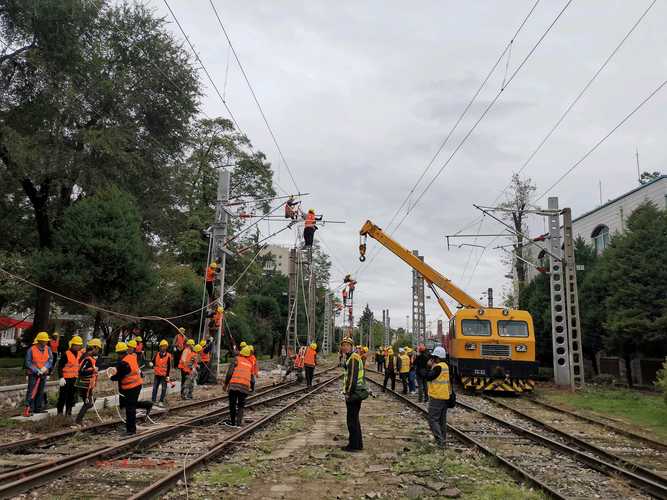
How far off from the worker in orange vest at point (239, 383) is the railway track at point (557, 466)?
4463 millimetres

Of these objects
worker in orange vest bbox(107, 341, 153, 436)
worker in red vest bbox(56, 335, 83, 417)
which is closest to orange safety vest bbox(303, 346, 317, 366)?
worker in red vest bbox(56, 335, 83, 417)

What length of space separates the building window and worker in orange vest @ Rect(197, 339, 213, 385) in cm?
3097

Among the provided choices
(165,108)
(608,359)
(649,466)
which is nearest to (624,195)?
(608,359)

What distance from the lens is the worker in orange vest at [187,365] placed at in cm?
1639

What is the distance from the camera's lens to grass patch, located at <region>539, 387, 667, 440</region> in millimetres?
14273

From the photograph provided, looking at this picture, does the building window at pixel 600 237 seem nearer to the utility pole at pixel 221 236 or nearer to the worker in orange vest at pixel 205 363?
the utility pole at pixel 221 236

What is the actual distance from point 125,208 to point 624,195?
31.8 m

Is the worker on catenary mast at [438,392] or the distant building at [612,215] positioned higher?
the distant building at [612,215]

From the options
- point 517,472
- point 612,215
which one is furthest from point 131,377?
point 612,215

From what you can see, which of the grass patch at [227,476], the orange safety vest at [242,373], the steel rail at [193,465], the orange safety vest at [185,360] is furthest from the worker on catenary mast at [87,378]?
the grass patch at [227,476]

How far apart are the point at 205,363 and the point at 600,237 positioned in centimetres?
3257

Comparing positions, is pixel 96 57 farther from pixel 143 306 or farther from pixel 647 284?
pixel 647 284

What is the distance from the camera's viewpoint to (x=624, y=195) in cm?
3741

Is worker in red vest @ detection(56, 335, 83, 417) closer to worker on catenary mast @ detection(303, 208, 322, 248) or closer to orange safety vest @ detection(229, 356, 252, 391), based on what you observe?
orange safety vest @ detection(229, 356, 252, 391)
